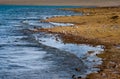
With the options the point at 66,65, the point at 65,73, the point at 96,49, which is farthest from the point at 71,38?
the point at 65,73

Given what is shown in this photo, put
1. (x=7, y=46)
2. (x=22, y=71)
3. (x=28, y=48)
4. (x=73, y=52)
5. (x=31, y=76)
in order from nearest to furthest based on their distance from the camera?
(x=31, y=76)
(x=22, y=71)
(x=73, y=52)
(x=28, y=48)
(x=7, y=46)

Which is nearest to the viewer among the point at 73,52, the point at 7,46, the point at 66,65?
the point at 66,65

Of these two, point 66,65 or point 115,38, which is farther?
point 115,38

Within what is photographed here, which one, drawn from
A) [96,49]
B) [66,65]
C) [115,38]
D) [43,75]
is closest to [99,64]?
[66,65]

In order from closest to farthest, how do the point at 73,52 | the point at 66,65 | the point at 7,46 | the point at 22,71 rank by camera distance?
the point at 22,71 → the point at 66,65 → the point at 73,52 → the point at 7,46

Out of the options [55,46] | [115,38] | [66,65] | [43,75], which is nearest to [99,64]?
[66,65]

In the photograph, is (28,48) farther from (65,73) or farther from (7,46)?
(65,73)

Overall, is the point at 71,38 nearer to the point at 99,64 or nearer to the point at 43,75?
the point at 99,64

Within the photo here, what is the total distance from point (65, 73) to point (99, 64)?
4113mm

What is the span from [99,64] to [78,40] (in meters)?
15.2

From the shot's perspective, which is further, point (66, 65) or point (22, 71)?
point (66, 65)

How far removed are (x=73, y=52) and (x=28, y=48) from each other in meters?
6.58

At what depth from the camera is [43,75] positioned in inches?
1112

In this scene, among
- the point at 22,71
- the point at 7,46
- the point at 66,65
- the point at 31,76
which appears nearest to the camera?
the point at 31,76
